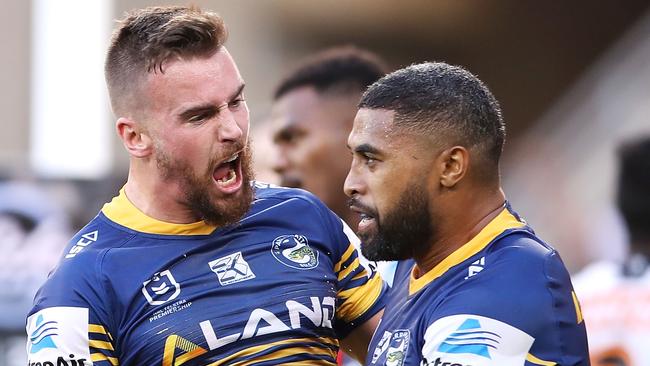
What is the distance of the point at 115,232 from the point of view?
14.0 ft

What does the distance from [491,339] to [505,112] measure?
1474cm

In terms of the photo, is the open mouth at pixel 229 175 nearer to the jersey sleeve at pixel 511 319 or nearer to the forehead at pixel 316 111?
the jersey sleeve at pixel 511 319

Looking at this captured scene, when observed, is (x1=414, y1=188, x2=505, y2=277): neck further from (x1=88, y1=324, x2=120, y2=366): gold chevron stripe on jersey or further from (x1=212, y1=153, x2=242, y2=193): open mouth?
(x1=88, y1=324, x2=120, y2=366): gold chevron stripe on jersey

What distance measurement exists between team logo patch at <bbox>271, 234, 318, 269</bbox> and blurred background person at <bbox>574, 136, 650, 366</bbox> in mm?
3198

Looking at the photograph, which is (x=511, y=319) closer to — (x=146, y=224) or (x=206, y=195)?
(x=206, y=195)

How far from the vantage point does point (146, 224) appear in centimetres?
428

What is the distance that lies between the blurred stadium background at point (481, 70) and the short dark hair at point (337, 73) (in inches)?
202

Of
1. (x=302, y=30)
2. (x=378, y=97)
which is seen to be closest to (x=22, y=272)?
(x=378, y=97)

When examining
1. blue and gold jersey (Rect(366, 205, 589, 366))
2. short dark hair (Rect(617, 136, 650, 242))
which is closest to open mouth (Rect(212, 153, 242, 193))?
blue and gold jersey (Rect(366, 205, 589, 366))

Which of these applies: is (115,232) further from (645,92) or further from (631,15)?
(631,15)

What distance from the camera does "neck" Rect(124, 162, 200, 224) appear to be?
170 inches

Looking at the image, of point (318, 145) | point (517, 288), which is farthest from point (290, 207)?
point (318, 145)

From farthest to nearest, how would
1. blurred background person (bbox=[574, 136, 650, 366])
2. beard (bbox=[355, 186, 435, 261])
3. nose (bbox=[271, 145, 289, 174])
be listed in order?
blurred background person (bbox=[574, 136, 650, 366]), nose (bbox=[271, 145, 289, 174]), beard (bbox=[355, 186, 435, 261])

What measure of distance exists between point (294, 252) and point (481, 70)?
14.1 metres
